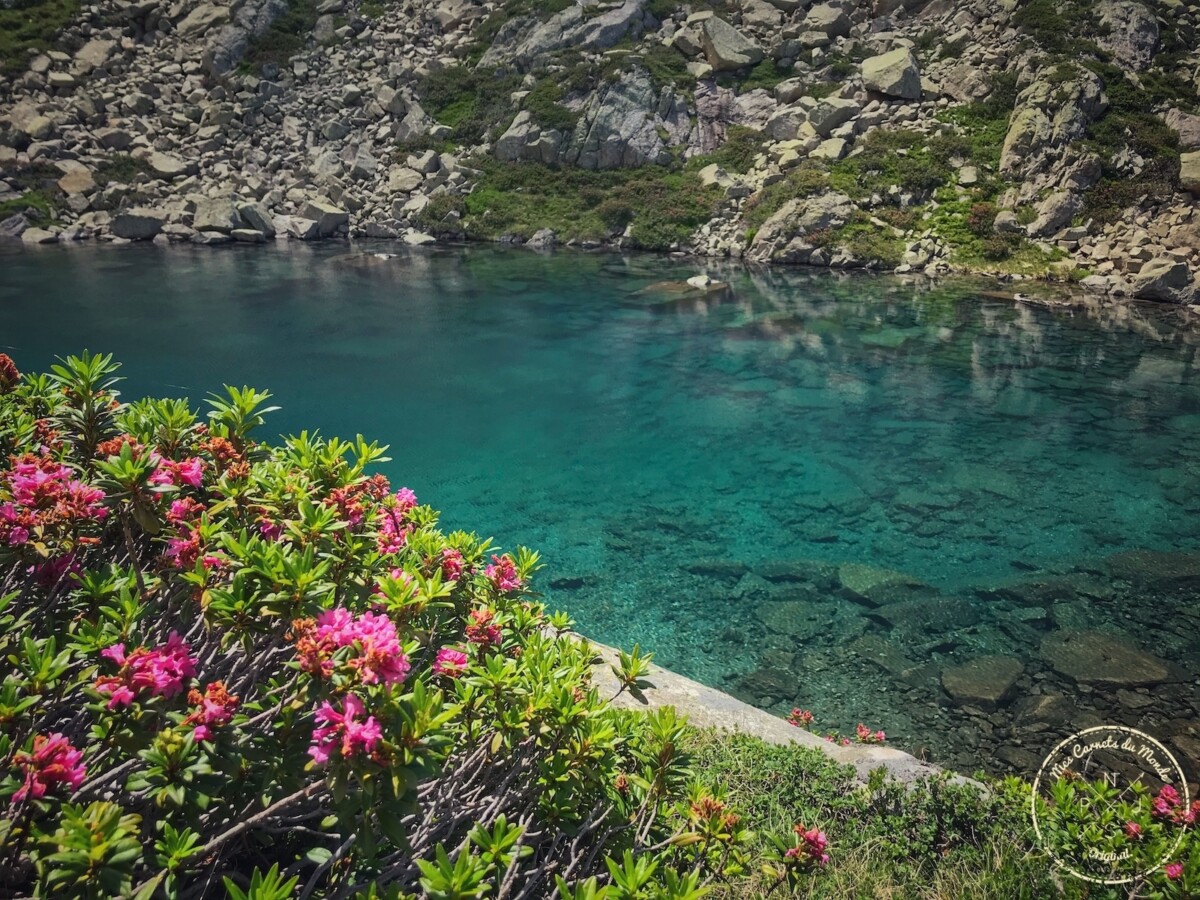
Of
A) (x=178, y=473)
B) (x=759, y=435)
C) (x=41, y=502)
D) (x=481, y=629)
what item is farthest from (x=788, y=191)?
(x=41, y=502)

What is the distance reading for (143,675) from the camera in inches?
96.3

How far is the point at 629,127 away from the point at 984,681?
157 ft

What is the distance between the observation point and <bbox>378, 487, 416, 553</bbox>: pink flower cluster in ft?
12.6

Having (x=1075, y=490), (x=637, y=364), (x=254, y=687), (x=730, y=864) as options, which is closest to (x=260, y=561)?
(x=254, y=687)

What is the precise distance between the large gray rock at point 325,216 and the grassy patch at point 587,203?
8338mm

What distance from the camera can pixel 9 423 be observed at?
14.9ft

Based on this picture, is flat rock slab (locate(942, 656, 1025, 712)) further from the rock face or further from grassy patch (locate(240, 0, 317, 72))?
grassy patch (locate(240, 0, 317, 72))

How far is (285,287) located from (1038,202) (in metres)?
38.0

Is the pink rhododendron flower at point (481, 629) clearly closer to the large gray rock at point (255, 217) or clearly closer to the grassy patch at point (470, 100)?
the large gray rock at point (255, 217)

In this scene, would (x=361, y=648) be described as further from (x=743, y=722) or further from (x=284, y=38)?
(x=284, y=38)

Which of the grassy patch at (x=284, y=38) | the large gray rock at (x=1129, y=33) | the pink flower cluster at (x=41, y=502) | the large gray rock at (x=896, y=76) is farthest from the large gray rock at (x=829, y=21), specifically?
the pink flower cluster at (x=41, y=502)

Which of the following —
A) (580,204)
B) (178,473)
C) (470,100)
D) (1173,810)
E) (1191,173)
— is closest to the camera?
(178,473)

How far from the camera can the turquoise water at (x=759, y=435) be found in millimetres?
9500

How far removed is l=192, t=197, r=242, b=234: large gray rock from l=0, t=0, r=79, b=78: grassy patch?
2447 centimetres
